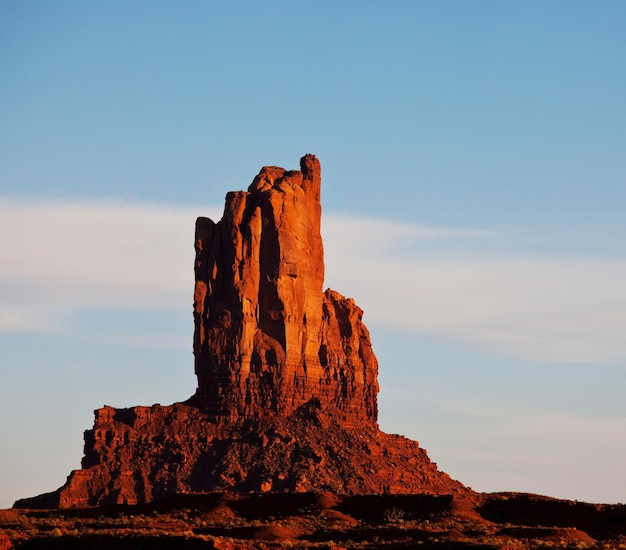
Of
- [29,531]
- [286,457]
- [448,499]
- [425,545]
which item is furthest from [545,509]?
[286,457]

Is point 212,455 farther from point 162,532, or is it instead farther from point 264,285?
point 162,532

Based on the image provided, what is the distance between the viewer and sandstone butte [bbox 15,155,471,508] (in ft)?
545

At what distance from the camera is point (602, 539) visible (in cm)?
10131

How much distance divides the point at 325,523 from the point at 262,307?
7282 centimetres

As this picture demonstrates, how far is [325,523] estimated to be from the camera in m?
106

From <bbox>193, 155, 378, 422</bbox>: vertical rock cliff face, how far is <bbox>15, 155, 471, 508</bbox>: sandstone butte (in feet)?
0.44

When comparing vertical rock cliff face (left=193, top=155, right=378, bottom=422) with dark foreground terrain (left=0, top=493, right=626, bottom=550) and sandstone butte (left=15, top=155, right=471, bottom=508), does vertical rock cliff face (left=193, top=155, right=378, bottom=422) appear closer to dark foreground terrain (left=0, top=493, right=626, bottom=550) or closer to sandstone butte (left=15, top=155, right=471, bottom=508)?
sandstone butte (left=15, top=155, right=471, bottom=508)

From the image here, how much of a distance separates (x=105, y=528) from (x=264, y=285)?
78.1 meters

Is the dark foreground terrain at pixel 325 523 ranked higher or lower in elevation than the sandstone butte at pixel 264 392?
lower

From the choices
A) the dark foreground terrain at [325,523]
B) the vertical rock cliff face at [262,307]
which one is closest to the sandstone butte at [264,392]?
the vertical rock cliff face at [262,307]

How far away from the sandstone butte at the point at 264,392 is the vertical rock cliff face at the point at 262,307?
0.14 meters

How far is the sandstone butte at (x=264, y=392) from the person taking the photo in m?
166

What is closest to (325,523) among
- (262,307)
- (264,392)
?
(264,392)

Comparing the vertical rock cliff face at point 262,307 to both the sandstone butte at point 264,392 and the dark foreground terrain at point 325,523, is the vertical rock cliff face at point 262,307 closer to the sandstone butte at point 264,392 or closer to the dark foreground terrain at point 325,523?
the sandstone butte at point 264,392
